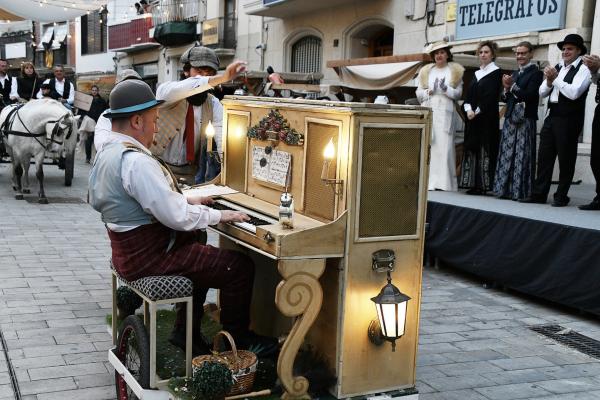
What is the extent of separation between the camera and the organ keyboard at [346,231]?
12.0 ft

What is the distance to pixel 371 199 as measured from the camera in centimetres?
378

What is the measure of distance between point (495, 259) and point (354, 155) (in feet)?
11.8

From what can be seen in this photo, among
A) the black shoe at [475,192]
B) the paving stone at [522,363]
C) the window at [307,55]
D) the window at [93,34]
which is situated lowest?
the paving stone at [522,363]

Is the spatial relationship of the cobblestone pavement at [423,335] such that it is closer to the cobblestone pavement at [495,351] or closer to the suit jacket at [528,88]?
the cobblestone pavement at [495,351]

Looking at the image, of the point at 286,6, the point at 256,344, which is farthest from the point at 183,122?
the point at 286,6

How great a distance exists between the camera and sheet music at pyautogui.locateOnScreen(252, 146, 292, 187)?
4.38m

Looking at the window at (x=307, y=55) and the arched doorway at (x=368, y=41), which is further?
the window at (x=307, y=55)

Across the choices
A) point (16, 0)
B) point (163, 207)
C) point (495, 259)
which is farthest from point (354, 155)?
point (16, 0)

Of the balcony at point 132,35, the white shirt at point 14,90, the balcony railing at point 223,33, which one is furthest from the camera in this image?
the balcony at point 132,35

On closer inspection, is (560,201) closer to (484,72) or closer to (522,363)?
(484,72)

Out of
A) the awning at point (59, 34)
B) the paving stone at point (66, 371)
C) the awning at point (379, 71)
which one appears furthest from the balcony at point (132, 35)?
the paving stone at point (66, 371)

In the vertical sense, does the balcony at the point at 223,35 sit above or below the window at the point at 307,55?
above

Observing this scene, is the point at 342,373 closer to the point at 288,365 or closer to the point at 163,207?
the point at 288,365

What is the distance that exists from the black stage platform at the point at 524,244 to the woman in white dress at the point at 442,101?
94 centimetres
